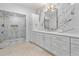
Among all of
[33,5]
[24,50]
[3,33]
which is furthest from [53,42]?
[3,33]

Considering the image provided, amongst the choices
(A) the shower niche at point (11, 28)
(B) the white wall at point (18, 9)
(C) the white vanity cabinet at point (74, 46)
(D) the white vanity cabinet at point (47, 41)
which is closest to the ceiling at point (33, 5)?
(B) the white wall at point (18, 9)

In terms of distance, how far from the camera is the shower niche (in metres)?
1.31

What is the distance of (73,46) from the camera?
1.40 meters

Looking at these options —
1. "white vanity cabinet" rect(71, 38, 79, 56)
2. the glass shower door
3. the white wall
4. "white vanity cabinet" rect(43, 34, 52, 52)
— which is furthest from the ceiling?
"white vanity cabinet" rect(71, 38, 79, 56)

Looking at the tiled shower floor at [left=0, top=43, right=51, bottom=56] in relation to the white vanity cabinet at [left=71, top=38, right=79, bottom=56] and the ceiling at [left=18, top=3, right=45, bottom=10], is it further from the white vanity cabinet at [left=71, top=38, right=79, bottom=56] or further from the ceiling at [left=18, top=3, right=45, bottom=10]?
the ceiling at [left=18, top=3, right=45, bottom=10]

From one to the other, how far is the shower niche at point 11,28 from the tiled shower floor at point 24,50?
78 millimetres

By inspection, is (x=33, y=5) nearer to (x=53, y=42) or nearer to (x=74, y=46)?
(x=53, y=42)

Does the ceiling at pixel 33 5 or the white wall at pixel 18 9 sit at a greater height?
the ceiling at pixel 33 5

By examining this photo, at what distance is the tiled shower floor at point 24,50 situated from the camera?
1.32 metres

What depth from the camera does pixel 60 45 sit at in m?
1.47

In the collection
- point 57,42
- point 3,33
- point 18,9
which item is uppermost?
point 18,9

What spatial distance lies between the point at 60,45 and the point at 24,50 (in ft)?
1.71

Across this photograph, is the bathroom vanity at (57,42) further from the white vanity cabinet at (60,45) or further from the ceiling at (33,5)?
the ceiling at (33,5)

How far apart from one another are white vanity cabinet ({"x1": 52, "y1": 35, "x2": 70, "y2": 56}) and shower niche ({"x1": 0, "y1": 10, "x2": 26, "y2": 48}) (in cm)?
45
